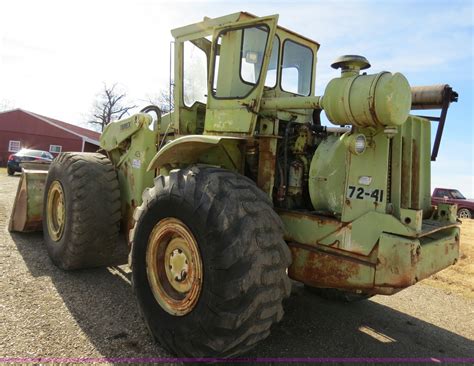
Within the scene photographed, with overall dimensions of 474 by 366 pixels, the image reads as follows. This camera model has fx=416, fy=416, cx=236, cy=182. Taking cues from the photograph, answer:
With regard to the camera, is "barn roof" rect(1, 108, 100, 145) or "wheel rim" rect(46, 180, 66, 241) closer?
"wheel rim" rect(46, 180, 66, 241)

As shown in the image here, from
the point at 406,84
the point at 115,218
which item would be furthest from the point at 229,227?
the point at 115,218

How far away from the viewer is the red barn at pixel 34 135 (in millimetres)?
33250

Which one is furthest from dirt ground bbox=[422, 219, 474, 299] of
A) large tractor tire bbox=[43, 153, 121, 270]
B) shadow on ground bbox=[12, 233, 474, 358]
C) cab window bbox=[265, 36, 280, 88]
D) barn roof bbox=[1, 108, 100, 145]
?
barn roof bbox=[1, 108, 100, 145]

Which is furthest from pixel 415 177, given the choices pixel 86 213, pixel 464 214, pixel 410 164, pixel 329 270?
pixel 464 214

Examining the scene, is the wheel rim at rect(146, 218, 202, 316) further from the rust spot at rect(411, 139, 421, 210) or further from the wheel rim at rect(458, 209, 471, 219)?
the wheel rim at rect(458, 209, 471, 219)

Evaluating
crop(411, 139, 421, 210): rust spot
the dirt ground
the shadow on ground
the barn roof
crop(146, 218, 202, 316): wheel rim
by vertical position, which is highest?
the barn roof

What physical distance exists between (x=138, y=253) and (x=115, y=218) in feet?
5.22

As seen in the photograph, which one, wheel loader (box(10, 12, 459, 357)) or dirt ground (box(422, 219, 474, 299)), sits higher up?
wheel loader (box(10, 12, 459, 357))

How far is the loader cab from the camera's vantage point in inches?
150

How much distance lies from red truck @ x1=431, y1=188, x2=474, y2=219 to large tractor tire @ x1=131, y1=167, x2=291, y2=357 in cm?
2092

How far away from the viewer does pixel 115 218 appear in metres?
5.05

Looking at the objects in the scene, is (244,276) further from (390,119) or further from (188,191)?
(390,119)

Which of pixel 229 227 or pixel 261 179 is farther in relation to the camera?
pixel 261 179

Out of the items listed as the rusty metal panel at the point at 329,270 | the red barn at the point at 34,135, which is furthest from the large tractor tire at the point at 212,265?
the red barn at the point at 34,135
